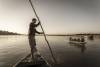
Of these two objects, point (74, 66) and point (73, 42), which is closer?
point (74, 66)

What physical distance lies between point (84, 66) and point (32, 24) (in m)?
7.99

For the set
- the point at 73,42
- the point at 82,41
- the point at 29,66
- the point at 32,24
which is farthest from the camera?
the point at 73,42

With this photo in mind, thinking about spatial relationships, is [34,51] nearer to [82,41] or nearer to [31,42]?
[31,42]

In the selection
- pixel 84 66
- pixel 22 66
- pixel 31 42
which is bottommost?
pixel 84 66

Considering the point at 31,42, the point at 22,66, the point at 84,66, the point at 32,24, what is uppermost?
the point at 32,24

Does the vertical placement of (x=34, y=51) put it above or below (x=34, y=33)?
below

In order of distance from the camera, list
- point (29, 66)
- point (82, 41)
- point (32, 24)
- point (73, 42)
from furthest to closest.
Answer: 1. point (73, 42)
2. point (82, 41)
3. point (32, 24)
4. point (29, 66)

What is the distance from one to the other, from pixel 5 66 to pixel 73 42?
4123 centimetres

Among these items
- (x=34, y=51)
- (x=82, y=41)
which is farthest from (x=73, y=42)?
(x=34, y=51)

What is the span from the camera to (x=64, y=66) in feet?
51.5

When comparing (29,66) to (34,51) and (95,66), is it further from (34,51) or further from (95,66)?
(95,66)

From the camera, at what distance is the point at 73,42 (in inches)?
2202

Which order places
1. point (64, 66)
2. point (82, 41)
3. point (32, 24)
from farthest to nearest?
point (82, 41) < point (64, 66) < point (32, 24)

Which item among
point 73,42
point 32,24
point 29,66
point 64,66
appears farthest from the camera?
point 73,42
